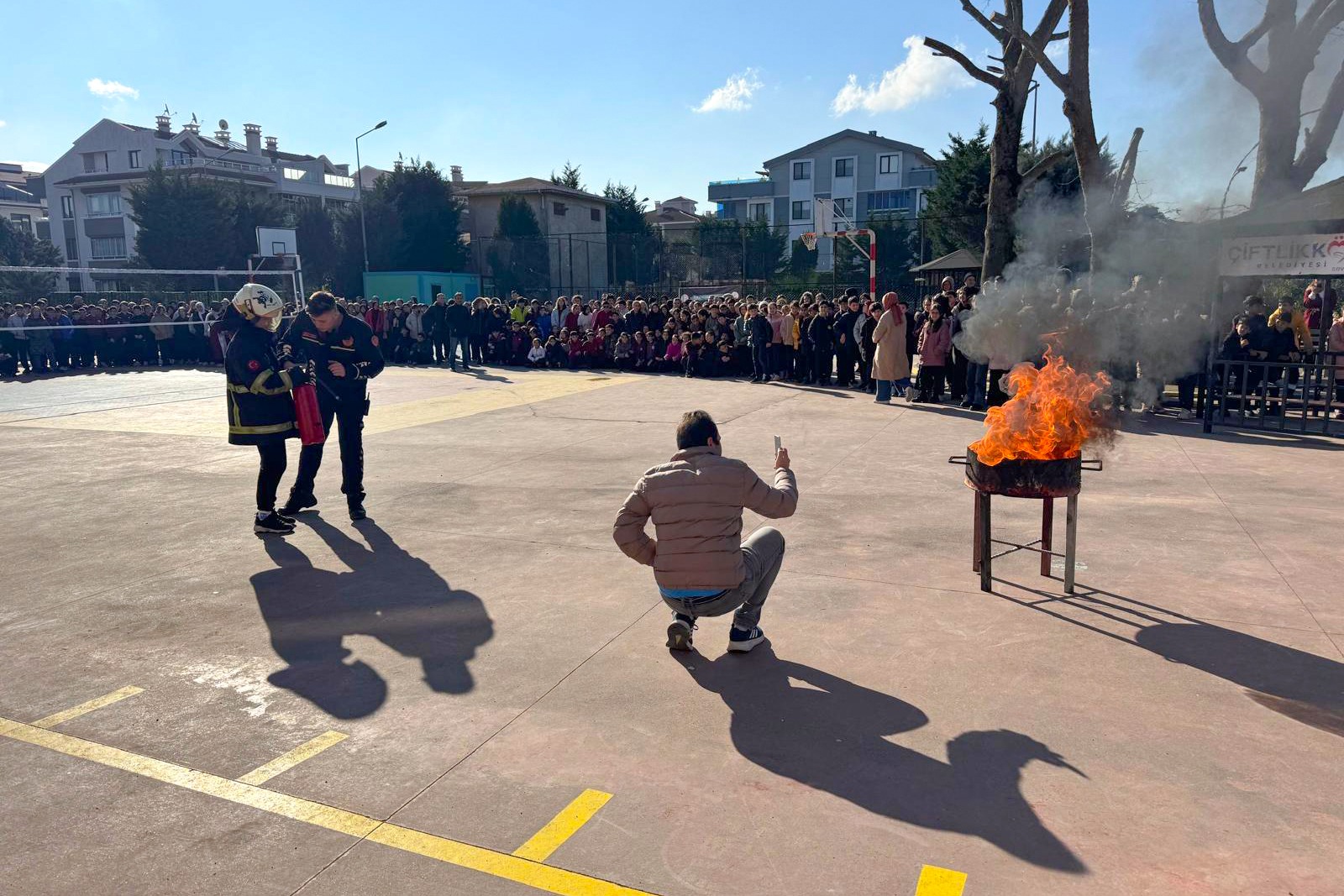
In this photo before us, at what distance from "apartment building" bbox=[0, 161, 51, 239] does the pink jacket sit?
79.3m

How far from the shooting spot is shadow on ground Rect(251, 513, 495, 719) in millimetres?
4586

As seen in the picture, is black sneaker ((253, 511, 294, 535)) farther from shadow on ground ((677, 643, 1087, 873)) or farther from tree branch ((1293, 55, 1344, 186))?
tree branch ((1293, 55, 1344, 186))

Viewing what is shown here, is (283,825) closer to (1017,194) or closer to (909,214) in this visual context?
(1017,194)

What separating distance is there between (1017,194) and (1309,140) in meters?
5.61

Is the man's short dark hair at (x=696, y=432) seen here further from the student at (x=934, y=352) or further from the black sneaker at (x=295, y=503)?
the student at (x=934, y=352)

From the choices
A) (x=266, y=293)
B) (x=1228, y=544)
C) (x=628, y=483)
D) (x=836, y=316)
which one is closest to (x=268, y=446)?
(x=266, y=293)

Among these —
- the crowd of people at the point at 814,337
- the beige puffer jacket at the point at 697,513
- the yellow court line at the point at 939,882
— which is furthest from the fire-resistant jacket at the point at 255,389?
the yellow court line at the point at 939,882

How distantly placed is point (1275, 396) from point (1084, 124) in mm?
6053

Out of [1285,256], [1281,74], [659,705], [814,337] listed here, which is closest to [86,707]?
[659,705]

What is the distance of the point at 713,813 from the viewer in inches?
132

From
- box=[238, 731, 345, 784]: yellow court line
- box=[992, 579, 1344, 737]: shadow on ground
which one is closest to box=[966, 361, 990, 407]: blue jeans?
box=[992, 579, 1344, 737]: shadow on ground

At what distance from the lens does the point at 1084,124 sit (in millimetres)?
15359

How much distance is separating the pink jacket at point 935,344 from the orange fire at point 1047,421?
913cm

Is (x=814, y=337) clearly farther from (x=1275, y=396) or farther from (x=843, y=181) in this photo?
(x=843, y=181)
